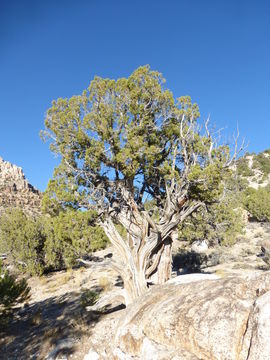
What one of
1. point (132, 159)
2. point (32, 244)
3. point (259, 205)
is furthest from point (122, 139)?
point (259, 205)

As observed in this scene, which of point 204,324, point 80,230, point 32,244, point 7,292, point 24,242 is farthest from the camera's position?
point 32,244

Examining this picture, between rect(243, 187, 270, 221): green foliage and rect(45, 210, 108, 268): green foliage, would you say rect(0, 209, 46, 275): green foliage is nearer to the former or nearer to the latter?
rect(45, 210, 108, 268): green foliage

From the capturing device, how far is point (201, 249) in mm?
23844

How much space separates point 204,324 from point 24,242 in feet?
54.0

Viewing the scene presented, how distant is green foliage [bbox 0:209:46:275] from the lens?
56.3ft

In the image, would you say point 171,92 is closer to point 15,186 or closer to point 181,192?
point 181,192

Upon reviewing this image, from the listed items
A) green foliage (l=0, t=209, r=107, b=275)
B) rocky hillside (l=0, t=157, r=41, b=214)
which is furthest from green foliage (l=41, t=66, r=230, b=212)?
rocky hillside (l=0, t=157, r=41, b=214)

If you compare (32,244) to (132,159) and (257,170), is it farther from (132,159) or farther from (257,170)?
(257,170)

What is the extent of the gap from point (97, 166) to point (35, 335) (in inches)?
243

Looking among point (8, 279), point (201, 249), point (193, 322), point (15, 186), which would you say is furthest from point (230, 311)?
point (15, 186)

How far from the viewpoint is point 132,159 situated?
28.5 feet

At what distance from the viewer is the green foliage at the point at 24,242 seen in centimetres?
1716

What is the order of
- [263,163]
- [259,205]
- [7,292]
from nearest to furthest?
[7,292] → [259,205] → [263,163]

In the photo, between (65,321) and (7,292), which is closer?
(7,292)
